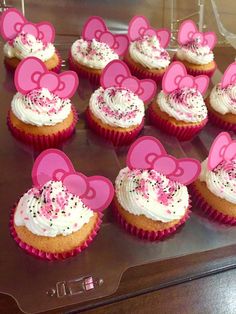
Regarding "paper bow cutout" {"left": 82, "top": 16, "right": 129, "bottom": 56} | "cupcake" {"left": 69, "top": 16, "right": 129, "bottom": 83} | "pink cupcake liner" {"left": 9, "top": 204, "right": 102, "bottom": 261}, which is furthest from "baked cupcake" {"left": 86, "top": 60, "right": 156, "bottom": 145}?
"pink cupcake liner" {"left": 9, "top": 204, "right": 102, "bottom": 261}

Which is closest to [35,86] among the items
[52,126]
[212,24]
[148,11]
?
[52,126]

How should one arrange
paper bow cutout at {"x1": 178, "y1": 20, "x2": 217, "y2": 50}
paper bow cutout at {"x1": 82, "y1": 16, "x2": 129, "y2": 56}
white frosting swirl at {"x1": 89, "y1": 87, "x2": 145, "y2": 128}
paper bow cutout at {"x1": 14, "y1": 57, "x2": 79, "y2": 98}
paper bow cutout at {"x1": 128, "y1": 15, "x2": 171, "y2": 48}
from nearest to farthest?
paper bow cutout at {"x1": 14, "y1": 57, "x2": 79, "y2": 98} < white frosting swirl at {"x1": 89, "y1": 87, "x2": 145, "y2": 128} < paper bow cutout at {"x1": 82, "y1": 16, "x2": 129, "y2": 56} < paper bow cutout at {"x1": 128, "y1": 15, "x2": 171, "y2": 48} < paper bow cutout at {"x1": 178, "y1": 20, "x2": 217, "y2": 50}

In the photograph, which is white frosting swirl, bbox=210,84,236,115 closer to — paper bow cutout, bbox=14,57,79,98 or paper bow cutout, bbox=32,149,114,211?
paper bow cutout, bbox=14,57,79,98

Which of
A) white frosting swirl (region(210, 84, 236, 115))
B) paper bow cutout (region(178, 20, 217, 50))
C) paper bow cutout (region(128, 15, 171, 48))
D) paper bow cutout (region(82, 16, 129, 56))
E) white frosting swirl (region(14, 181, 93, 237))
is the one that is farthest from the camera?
paper bow cutout (region(178, 20, 217, 50))

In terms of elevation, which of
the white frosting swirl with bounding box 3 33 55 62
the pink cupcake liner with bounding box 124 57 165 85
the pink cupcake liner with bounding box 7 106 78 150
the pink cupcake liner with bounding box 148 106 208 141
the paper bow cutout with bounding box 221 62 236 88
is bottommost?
the pink cupcake liner with bounding box 148 106 208 141

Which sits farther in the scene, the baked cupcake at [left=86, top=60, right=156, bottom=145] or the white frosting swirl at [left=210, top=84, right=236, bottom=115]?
the white frosting swirl at [left=210, top=84, right=236, bottom=115]

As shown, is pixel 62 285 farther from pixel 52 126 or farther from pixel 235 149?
pixel 235 149

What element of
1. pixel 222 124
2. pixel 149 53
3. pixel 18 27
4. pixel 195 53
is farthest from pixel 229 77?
pixel 18 27

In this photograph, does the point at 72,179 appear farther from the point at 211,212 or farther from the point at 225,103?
the point at 225,103
